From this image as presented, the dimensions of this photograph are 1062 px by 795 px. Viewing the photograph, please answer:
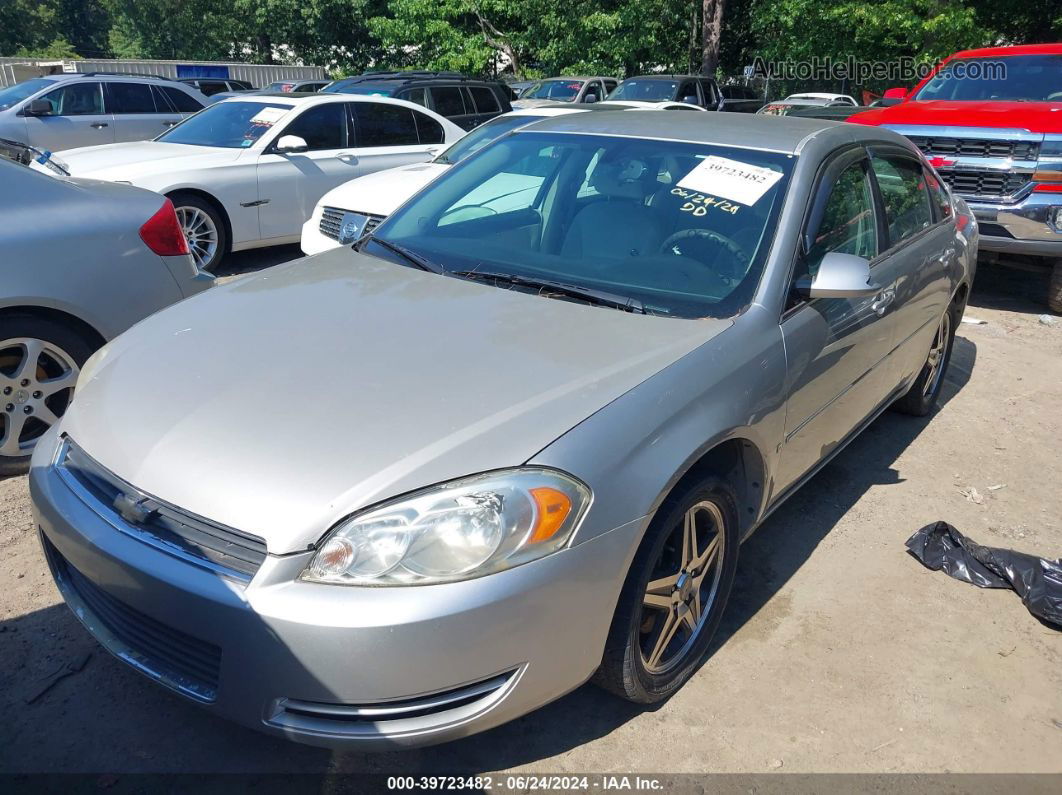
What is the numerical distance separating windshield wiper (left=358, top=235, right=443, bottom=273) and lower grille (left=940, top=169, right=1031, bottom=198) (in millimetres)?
5366

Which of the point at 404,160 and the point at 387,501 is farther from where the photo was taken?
the point at 404,160

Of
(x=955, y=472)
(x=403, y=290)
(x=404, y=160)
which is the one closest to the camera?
(x=403, y=290)

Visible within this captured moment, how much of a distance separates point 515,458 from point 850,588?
1.97m

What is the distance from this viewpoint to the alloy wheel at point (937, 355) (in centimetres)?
500

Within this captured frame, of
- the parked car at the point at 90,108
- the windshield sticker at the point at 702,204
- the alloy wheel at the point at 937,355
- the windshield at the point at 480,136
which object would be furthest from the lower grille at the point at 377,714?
the parked car at the point at 90,108

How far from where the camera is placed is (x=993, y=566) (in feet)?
11.8

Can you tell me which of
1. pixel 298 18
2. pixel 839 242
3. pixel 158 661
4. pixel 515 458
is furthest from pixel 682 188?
pixel 298 18

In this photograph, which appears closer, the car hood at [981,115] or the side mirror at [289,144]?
the car hood at [981,115]

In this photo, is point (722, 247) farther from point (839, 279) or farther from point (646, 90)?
point (646, 90)

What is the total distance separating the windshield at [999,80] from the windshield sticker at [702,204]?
6500mm

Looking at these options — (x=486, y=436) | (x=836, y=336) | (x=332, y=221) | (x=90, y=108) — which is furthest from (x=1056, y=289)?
(x=90, y=108)

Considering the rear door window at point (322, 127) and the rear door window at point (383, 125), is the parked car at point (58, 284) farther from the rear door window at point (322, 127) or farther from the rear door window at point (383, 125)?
the rear door window at point (383, 125)

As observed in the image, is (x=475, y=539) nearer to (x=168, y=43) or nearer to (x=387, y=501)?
(x=387, y=501)

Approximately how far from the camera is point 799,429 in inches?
125
